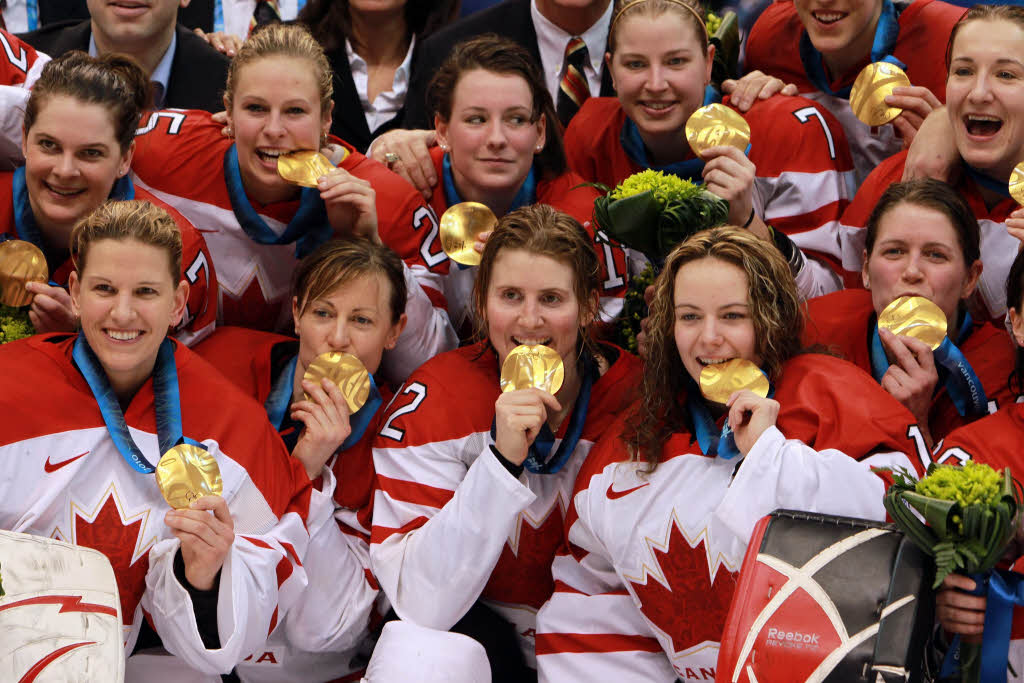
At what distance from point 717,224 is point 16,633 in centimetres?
193

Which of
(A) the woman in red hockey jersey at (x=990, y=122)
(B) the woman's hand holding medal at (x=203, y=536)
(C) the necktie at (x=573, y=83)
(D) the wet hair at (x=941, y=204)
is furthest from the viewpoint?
(C) the necktie at (x=573, y=83)

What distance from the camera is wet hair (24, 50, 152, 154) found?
12.1 ft

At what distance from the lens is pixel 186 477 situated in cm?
298

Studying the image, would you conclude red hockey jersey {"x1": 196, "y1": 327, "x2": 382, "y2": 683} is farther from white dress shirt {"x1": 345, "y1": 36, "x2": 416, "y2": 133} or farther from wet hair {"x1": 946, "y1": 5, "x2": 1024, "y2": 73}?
wet hair {"x1": 946, "y1": 5, "x2": 1024, "y2": 73}

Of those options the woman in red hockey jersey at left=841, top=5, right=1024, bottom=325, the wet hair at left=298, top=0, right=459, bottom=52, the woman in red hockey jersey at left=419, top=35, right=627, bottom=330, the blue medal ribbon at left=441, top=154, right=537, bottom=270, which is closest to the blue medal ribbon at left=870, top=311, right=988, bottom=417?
the woman in red hockey jersey at left=841, top=5, right=1024, bottom=325

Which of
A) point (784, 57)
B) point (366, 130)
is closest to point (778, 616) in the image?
point (784, 57)

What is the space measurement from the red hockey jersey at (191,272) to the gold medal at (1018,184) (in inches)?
85.7

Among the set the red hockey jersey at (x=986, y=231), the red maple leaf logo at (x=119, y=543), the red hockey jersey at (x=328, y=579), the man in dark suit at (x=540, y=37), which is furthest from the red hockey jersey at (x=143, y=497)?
the red hockey jersey at (x=986, y=231)

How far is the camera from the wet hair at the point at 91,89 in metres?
3.69

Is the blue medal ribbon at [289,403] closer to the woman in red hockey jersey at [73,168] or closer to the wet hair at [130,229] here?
the woman in red hockey jersey at [73,168]

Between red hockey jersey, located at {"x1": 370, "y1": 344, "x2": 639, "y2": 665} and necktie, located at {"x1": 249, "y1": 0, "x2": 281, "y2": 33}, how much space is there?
83.2 inches

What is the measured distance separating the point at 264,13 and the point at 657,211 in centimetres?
239

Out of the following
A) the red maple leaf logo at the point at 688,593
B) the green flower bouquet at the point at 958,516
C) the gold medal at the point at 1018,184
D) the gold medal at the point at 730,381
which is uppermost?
the gold medal at the point at 1018,184

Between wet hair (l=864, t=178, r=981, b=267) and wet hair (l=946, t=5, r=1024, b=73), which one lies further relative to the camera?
wet hair (l=946, t=5, r=1024, b=73)
